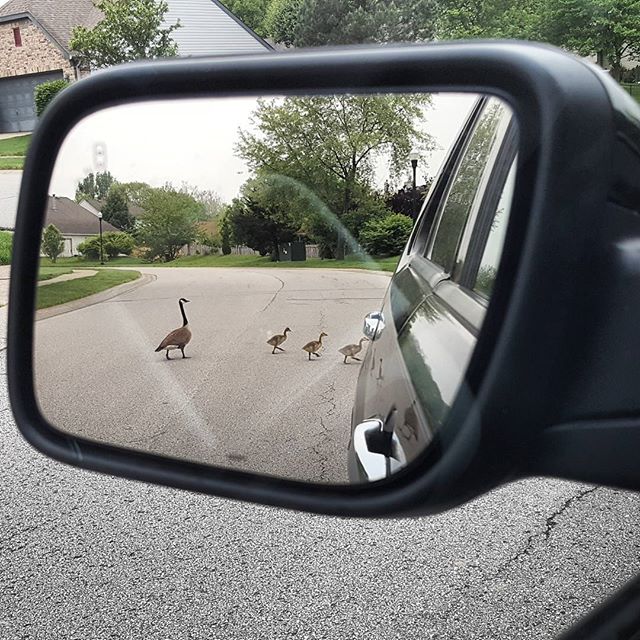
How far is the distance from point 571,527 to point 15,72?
33.8 meters

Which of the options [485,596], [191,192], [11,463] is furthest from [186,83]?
[11,463]

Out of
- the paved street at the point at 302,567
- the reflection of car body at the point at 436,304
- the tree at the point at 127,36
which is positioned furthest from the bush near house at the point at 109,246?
the tree at the point at 127,36

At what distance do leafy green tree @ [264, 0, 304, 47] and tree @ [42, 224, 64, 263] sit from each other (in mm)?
29428

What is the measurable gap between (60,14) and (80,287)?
36.4 metres

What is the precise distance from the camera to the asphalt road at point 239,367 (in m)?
1.01

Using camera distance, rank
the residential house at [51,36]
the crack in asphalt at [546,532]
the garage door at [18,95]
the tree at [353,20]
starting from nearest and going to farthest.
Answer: the crack in asphalt at [546,532], the tree at [353,20], the residential house at [51,36], the garage door at [18,95]

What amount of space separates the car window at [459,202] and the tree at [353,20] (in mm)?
22019

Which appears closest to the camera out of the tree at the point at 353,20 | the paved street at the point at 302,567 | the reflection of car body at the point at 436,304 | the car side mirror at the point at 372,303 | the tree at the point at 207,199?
the car side mirror at the point at 372,303

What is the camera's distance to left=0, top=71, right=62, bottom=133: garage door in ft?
98.0

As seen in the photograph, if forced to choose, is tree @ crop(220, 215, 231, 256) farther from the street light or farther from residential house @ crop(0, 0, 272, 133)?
residential house @ crop(0, 0, 272, 133)

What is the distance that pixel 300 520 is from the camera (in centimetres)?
313

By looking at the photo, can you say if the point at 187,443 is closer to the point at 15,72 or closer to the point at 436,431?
the point at 436,431

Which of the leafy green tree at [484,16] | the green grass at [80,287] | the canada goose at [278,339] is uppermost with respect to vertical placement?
the leafy green tree at [484,16]

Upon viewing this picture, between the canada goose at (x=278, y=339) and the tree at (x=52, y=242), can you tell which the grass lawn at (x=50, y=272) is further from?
the canada goose at (x=278, y=339)
